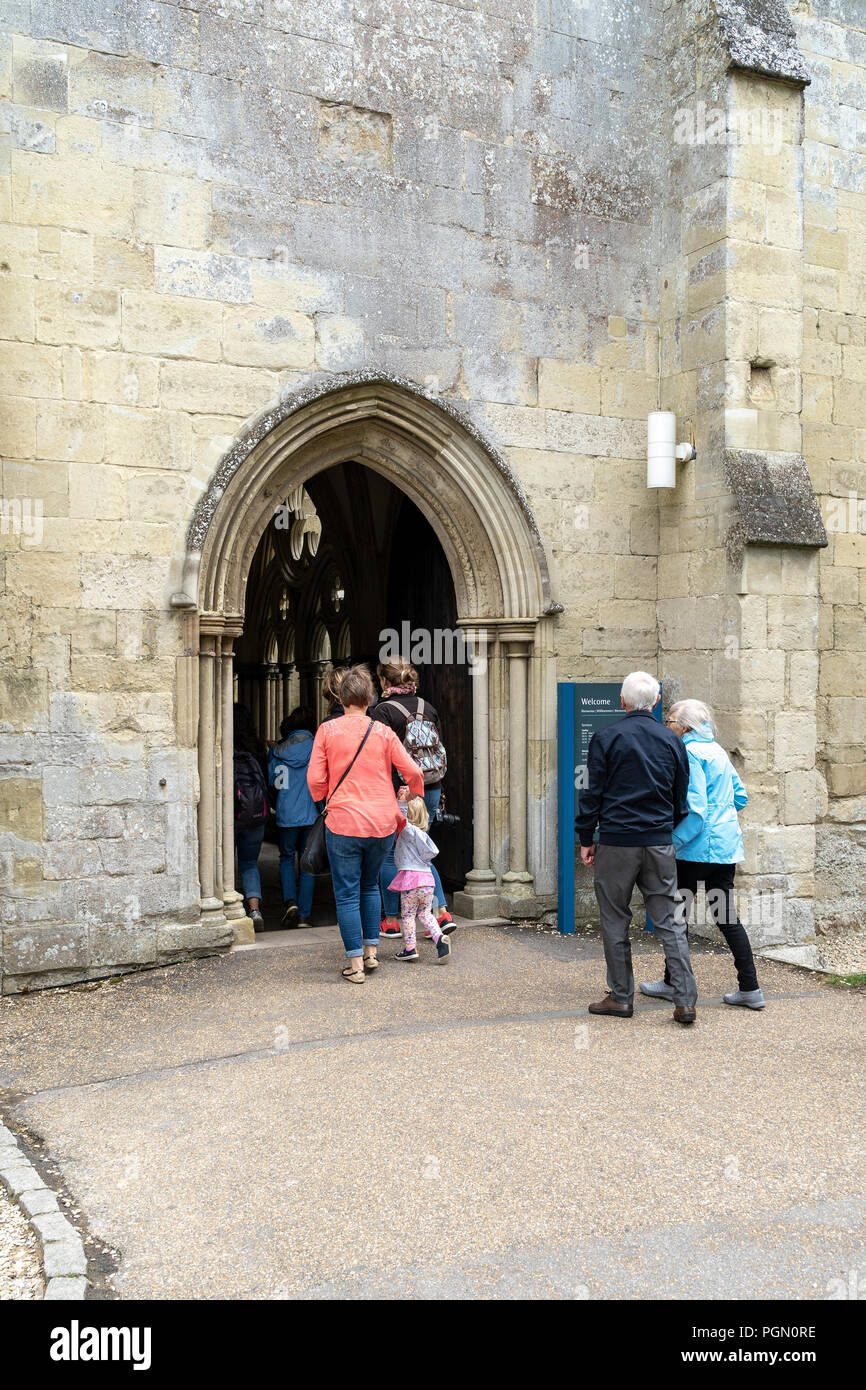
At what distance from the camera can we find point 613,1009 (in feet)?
16.9

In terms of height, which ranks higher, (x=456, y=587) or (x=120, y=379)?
(x=120, y=379)

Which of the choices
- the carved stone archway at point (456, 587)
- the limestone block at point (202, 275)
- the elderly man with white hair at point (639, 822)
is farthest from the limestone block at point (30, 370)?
the elderly man with white hair at point (639, 822)

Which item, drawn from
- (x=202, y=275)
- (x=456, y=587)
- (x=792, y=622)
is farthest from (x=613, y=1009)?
(x=202, y=275)

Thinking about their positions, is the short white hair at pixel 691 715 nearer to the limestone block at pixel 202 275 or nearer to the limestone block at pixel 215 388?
the limestone block at pixel 215 388

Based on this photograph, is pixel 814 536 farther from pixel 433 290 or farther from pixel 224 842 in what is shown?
pixel 224 842

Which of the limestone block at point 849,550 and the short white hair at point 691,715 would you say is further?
the limestone block at point 849,550

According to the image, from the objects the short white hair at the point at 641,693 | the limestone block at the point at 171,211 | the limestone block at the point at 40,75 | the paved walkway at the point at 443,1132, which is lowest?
the paved walkway at the point at 443,1132

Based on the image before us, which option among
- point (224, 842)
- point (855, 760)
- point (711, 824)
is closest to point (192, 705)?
point (224, 842)

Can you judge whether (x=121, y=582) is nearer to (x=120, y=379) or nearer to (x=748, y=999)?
(x=120, y=379)

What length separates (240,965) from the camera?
601 cm

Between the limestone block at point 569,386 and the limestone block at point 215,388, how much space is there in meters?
1.71

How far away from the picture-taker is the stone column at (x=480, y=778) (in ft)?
23.5

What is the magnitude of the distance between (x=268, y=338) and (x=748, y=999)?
13.3ft

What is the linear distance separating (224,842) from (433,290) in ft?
10.8
